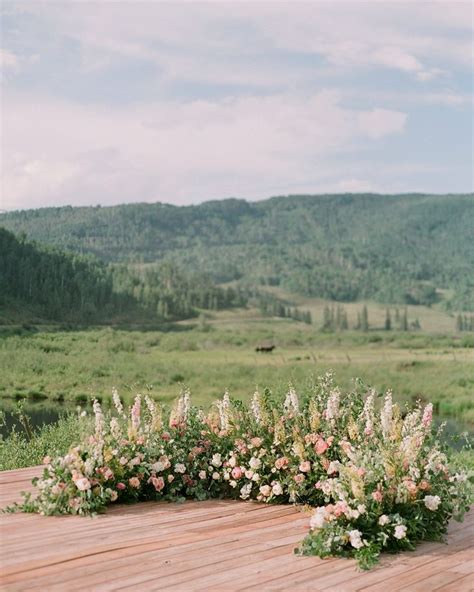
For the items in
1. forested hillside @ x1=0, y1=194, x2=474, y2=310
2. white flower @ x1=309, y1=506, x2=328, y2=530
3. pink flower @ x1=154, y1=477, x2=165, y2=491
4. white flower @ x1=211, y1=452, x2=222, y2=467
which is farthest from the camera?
forested hillside @ x1=0, y1=194, x2=474, y2=310

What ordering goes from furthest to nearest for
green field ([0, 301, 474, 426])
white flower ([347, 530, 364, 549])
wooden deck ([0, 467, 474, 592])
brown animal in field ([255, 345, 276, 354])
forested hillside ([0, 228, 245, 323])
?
1. brown animal in field ([255, 345, 276, 354])
2. green field ([0, 301, 474, 426])
3. forested hillside ([0, 228, 245, 323])
4. white flower ([347, 530, 364, 549])
5. wooden deck ([0, 467, 474, 592])

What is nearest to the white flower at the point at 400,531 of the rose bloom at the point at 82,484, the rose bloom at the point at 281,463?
the rose bloom at the point at 281,463

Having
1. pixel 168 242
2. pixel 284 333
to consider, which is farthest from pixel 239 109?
pixel 168 242

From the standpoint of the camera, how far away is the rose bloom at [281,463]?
481cm

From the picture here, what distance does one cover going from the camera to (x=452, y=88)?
22.4 metres

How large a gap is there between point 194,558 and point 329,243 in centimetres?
7642

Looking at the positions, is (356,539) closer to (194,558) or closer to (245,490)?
(194,558)

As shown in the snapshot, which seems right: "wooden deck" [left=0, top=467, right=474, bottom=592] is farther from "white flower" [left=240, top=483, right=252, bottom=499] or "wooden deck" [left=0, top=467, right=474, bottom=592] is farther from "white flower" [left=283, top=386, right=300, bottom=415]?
"white flower" [left=283, top=386, right=300, bottom=415]

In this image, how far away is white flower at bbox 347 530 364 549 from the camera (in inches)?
146

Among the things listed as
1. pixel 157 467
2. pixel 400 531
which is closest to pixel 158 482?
pixel 157 467

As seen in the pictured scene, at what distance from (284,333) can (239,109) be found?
20.6 metres

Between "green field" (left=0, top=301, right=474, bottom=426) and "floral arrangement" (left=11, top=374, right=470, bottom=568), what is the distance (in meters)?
6.44

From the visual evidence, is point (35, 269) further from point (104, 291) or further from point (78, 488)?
point (78, 488)

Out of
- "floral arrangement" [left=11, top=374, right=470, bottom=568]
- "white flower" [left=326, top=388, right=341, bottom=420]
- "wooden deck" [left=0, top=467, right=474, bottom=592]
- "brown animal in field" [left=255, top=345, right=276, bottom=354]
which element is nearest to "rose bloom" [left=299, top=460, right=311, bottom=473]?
"floral arrangement" [left=11, top=374, right=470, bottom=568]
